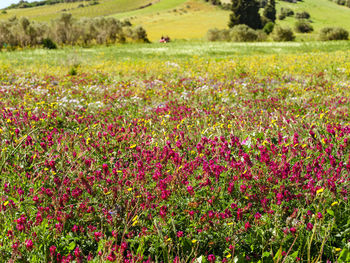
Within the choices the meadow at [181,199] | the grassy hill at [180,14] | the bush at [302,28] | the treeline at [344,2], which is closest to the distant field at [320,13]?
the grassy hill at [180,14]

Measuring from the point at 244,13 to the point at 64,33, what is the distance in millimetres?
42476

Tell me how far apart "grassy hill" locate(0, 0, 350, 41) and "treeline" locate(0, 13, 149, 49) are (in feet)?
67.1

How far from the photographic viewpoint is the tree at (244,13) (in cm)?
6425

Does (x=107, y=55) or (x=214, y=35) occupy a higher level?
(x=214, y=35)

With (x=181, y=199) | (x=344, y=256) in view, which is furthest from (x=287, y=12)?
(x=344, y=256)

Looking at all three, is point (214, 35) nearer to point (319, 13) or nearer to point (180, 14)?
point (180, 14)

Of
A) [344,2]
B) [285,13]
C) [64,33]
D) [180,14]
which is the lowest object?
[64,33]

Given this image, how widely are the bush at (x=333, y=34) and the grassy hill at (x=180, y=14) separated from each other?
87.1ft

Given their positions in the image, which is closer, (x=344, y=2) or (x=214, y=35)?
(x=214, y=35)

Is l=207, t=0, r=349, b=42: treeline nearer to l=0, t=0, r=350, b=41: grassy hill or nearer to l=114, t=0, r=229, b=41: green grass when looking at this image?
l=0, t=0, r=350, b=41: grassy hill

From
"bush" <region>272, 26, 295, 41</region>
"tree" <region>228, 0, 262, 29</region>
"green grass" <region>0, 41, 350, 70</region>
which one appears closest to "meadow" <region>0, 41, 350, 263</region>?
"green grass" <region>0, 41, 350, 70</region>

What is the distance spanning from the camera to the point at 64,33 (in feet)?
116

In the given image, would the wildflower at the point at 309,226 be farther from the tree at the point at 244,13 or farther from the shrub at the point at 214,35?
the tree at the point at 244,13

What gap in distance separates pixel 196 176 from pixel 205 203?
1.10 feet
